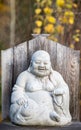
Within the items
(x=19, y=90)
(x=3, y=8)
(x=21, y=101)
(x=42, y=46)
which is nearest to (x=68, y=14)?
(x=42, y=46)

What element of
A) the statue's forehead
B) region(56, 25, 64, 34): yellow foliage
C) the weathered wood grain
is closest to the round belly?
the statue's forehead

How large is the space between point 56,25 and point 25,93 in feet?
7.48

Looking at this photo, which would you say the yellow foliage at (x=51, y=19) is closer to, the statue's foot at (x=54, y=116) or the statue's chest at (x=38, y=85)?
the statue's chest at (x=38, y=85)

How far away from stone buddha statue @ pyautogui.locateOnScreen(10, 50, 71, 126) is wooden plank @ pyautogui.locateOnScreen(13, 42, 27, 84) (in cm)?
21

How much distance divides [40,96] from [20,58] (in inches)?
21.7

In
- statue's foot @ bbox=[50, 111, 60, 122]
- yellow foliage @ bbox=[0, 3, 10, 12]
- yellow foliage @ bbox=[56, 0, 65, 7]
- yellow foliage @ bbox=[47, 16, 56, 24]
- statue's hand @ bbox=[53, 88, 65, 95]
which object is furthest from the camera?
yellow foliage @ bbox=[0, 3, 10, 12]

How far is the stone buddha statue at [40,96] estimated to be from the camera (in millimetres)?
4328

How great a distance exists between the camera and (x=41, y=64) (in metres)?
4.46

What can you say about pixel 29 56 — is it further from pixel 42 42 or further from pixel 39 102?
pixel 39 102

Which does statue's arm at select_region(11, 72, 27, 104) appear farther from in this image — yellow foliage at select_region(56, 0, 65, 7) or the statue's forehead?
yellow foliage at select_region(56, 0, 65, 7)

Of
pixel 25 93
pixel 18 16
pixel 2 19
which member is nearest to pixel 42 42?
pixel 25 93

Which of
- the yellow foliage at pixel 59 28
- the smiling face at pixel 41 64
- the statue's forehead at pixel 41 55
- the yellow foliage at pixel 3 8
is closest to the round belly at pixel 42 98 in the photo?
the smiling face at pixel 41 64

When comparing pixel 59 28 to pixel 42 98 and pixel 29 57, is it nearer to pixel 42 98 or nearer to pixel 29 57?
pixel 29 57

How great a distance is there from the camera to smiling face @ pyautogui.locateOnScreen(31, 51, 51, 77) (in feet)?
14.7
